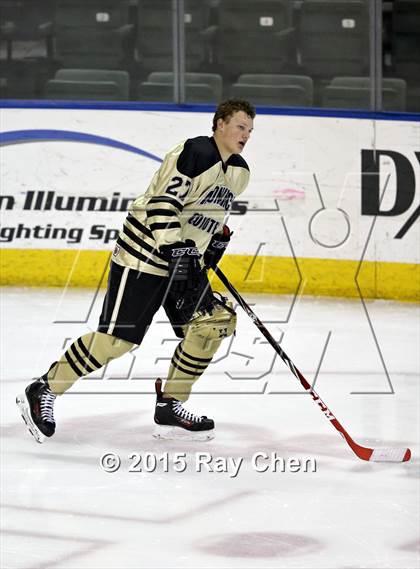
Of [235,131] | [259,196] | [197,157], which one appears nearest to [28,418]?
[197,157]

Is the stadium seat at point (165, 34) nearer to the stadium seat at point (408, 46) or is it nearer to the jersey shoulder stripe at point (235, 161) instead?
the stadium seat at point (408, 46)

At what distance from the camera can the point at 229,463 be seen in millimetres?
3365

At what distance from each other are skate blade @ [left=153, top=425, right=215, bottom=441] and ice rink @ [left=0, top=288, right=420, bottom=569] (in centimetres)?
4

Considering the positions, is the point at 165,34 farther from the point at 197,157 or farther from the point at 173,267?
the point at 173,267

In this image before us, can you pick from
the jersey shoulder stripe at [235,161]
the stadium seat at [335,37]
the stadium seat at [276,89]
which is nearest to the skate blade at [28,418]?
the jersey shoulder stripe at [235,161]

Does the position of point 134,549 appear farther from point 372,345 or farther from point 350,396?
point 372,345

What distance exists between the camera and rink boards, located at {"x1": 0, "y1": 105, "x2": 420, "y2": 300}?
561 centimetres

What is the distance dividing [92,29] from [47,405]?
9.13 ft

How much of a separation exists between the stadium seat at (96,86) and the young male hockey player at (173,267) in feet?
7.65

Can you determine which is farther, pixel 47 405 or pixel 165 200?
pixel 47 405

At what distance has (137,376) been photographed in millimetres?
4398

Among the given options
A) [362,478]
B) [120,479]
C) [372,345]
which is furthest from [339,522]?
[372,345]

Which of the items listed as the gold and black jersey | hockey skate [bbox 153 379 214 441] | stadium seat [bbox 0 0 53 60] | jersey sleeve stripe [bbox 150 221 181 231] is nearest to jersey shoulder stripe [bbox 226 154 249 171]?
the gold and black jersey

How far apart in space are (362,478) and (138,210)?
3.21ft
